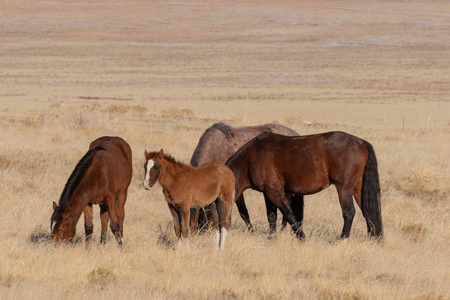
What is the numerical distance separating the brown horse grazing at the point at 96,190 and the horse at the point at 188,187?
0.71m

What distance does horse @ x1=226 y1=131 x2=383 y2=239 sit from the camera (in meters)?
8.62

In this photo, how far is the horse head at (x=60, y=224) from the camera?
725 centimetres

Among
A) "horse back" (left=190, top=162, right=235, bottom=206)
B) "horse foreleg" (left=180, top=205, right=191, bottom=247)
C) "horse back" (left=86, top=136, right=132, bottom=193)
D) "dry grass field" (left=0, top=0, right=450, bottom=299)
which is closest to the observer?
"dry grass field" (left=0, top=0, right=450, bottom=299)

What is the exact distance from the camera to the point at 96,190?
303 inches

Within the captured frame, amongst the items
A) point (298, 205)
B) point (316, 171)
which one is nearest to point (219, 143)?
Result: point (298, 205)

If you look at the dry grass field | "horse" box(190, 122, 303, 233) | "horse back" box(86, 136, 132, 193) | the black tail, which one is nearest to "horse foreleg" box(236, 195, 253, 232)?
"horse" box(190, 122, 303, 233)

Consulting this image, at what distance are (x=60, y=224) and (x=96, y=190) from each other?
63cm

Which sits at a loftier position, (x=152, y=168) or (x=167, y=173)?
(x=152, y=168)

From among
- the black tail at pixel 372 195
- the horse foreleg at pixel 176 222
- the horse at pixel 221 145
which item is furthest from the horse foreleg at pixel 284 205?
the horse foreleg at pixel 176 222

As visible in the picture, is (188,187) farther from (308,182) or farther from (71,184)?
(308,182)

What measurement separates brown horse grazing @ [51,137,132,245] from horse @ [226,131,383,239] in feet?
5.36

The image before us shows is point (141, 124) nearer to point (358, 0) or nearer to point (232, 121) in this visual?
point (232, 121)

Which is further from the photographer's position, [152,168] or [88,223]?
[88,223]

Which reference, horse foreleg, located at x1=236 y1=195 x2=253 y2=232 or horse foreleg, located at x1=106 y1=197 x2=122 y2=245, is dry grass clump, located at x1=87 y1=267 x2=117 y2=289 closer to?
horse foreleg, located at x1=106 y1=197 x2=122 y2=245
